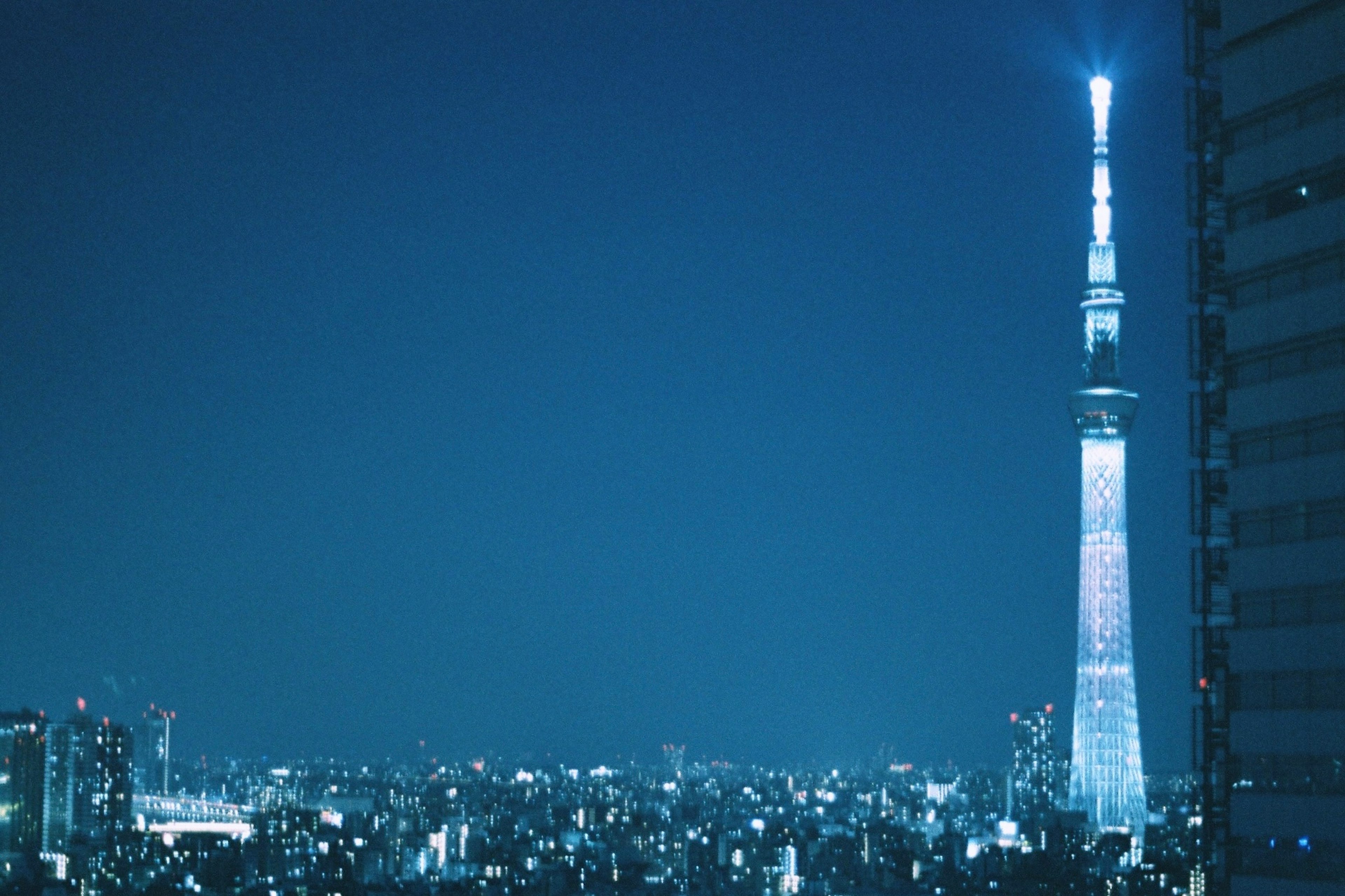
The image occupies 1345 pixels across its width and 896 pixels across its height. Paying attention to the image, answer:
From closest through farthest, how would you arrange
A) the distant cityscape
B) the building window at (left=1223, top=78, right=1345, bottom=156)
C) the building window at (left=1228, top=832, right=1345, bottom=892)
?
1. the building window at (left=1228, top=832, right=1345, bottom=892)
2. the building window at (left=1223, top=78, right=1345, bottom=156)
3. the distant cityscape

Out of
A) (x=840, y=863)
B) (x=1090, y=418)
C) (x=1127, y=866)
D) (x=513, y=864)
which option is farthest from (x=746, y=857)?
(x=1090, y=418)

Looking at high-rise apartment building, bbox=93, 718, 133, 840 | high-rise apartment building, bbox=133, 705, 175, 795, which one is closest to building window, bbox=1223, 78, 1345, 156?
high-rise apartment building, bbox=93, 718, 133, 840

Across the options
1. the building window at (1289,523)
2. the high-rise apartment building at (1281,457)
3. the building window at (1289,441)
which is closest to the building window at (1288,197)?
the high-rise apartment building at (1281,457)

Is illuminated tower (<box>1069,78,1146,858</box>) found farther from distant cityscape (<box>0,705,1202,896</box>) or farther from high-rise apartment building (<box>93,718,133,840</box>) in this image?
high-rise apartment building (<box>93,718,133,840</box>)

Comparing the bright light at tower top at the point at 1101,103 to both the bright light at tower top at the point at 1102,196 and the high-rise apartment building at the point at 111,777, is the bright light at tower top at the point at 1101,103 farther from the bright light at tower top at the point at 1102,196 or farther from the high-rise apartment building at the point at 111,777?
the high-rise apartment building at the point at 111,777

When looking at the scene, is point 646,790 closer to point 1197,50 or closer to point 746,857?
point 746,857
